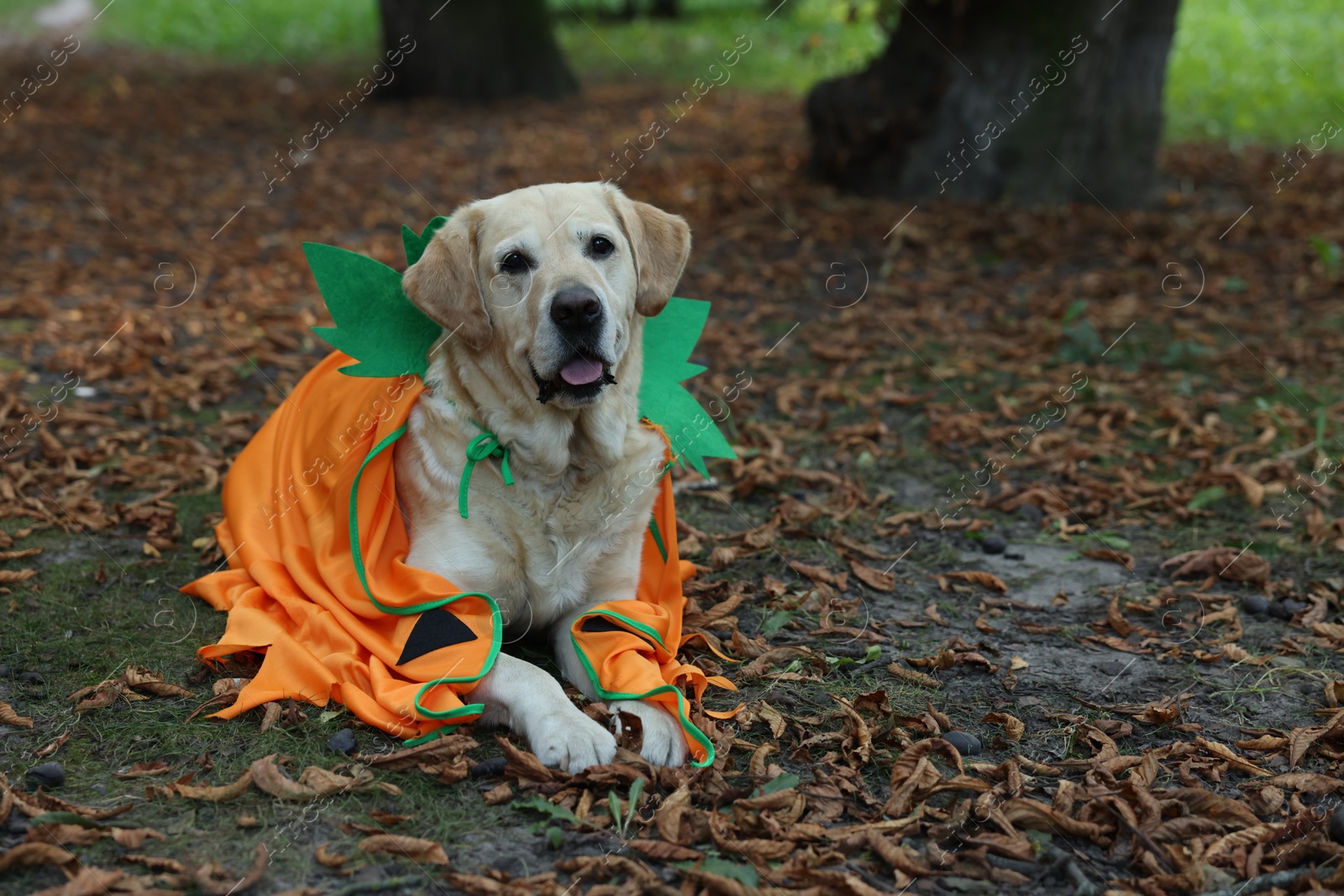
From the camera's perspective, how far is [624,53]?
1867 cm

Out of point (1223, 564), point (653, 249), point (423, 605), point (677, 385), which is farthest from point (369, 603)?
point (1223, 564)

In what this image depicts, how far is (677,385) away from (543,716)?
1360 millimetres

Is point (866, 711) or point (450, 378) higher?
point (450, 378)

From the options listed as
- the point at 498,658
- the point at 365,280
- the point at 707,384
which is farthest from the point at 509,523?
the point at 707,384

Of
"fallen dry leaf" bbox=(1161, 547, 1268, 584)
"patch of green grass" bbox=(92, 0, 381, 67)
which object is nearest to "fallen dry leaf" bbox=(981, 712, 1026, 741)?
"fallen dry leaf" bbox=(1161, 547, 1268, 584)

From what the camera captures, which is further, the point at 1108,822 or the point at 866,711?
the point at 866,711

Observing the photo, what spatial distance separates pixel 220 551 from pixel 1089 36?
746 centimetres

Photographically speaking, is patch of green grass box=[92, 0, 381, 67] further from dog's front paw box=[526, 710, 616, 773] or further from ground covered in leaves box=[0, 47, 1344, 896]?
dog's front paw box=[526, 710, 616, 773]

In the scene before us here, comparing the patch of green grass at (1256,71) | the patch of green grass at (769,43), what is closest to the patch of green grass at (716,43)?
the patch of green grass at (769,43)

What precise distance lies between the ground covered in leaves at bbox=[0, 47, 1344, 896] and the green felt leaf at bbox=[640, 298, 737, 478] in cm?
63

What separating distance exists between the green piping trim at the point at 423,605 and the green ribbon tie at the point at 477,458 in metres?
0.28

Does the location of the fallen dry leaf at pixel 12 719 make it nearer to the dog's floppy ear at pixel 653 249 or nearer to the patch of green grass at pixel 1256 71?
the dog's floppy ear at pixel 653 249

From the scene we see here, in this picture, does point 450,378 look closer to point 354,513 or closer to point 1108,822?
point 354,513

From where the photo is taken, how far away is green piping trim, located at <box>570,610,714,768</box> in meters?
3.19
